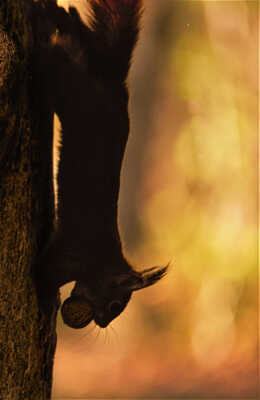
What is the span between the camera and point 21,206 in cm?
98

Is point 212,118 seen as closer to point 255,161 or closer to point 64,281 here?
point 255,161

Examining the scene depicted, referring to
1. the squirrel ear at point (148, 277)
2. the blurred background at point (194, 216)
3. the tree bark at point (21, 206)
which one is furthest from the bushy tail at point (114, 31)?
the blurred background at point (194, 216)

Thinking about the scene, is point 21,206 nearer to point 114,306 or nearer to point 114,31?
point 114,306

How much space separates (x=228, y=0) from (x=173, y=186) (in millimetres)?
731

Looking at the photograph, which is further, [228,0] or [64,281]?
[228,0]

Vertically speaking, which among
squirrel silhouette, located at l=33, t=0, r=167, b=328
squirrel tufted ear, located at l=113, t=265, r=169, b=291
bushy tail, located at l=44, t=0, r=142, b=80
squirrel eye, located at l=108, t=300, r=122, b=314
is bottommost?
squirrel eye, located at l=108, t=300, r=122, b=314

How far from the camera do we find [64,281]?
1.02 meters

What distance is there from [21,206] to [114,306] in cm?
25

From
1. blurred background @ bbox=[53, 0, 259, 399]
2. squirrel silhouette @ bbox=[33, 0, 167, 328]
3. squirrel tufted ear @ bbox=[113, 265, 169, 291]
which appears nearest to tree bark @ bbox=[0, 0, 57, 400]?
squirrel silhouette @ bbox=[33, 0, 167, 328]

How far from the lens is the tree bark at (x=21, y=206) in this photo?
0.93 metres

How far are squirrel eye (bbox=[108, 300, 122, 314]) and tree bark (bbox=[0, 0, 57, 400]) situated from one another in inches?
4.7

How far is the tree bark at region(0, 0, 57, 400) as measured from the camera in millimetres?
933

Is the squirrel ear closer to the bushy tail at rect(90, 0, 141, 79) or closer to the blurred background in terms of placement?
the bushy tail at rect(90, 0, 141, 79)

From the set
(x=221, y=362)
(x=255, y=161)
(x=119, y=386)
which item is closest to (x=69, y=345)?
(x=119, y=386)
